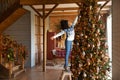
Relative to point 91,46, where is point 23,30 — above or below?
above

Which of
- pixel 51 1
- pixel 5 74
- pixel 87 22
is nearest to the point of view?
pixel 87 22

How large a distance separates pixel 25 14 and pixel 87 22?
22.7 ft

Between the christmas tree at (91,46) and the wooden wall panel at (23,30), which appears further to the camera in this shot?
the wooden wall panel at (23,30)

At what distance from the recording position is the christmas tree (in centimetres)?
371

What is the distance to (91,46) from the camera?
12.2 ft

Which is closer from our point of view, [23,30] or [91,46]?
[91,46]

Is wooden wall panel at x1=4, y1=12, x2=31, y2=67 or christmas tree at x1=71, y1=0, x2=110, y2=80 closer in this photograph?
christmas tree at x1=71, y1=0, x2=110, y2=80

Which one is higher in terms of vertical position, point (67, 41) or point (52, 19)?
point (52, 19)

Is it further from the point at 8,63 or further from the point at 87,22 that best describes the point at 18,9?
the point at 87,22

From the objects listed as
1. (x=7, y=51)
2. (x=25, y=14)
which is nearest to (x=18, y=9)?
(x=25, y=14)

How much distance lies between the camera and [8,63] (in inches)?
296

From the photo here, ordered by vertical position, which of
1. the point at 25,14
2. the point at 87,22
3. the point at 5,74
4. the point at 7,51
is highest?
the point at 25,14

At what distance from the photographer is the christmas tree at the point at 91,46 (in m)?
3.71

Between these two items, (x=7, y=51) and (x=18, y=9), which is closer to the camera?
(x=7, y=51)
